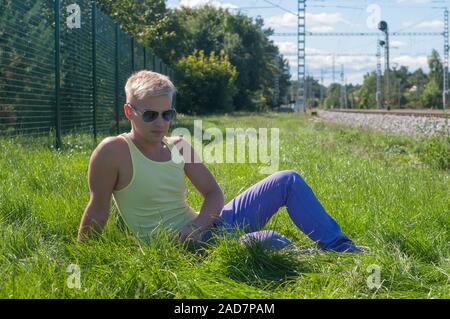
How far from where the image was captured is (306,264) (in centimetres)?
311

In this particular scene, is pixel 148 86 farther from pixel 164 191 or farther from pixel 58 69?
pixel 58 69

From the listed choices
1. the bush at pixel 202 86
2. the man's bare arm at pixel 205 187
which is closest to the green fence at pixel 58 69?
the man's bare arm at pixel 205 187

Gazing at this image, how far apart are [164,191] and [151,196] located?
8 cm

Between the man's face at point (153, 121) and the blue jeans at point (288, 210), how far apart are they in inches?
23.7

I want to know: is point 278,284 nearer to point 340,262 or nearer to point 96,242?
point 340,262

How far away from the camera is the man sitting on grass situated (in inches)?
127

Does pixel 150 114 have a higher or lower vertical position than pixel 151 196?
higher

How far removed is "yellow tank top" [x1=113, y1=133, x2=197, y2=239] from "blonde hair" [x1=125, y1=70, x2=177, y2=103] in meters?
0.23

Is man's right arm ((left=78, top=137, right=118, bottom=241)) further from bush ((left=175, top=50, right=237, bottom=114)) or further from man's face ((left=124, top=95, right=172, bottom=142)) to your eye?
bush ((left=175, top=50, right=237, bottom=114))

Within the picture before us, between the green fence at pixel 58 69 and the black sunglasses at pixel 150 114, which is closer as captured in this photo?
the black sunglasses at pixel 150 114

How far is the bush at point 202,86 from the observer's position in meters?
38.6

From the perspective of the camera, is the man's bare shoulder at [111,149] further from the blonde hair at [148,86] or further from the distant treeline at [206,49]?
the distant treeline at [206,49]

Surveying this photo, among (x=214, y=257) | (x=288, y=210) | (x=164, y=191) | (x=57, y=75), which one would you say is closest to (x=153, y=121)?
(x=164, y=191)

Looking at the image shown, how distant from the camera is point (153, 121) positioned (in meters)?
3.27
